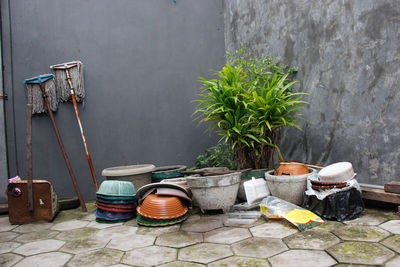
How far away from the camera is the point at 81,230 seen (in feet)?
8.07

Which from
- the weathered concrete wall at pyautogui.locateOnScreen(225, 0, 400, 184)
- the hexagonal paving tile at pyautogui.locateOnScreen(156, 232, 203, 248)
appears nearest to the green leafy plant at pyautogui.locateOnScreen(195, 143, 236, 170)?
the weathered concrete wall at pyautogui.locateOnScreen(225, 0, 400, 184)

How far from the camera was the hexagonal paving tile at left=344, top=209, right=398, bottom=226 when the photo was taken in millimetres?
2115

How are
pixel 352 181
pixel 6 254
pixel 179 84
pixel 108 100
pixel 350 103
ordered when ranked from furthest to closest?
pixel 179 84
pixel 108 100
pixel 350 103
pixel 352 181
pixel 6 254

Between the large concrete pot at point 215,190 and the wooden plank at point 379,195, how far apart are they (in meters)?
1.08

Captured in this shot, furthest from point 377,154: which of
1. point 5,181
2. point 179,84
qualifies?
point 5,181

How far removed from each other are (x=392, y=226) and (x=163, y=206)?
1705 mm

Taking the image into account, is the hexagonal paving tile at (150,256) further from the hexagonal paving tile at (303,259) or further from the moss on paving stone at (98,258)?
the hexagonal paving tile at (303,259)

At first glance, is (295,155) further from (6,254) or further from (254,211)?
(6,254)

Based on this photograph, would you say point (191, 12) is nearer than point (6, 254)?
No

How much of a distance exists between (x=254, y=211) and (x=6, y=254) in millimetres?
1951

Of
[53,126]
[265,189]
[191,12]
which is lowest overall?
[265,189]

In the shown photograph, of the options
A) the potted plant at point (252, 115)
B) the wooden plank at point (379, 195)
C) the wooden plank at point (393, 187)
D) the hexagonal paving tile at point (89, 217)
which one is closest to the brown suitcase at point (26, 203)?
Result: the hexagonal paving tile at point (89, 217)

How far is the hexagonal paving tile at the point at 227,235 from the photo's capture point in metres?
2.02

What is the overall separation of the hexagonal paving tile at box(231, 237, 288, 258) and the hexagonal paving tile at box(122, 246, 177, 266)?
1.37 feet
